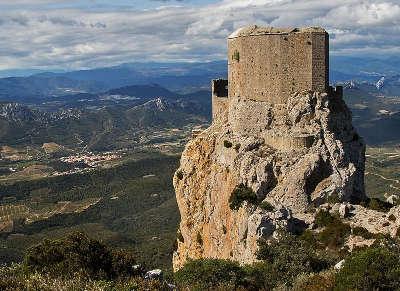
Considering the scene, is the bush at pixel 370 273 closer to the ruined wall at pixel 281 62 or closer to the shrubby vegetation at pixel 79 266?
the shrubby vegetation at pixel 79 266

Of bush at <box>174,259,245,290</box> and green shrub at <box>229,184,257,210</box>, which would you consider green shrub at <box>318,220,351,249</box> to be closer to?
green shrub at <box>229,184,257,210</box>

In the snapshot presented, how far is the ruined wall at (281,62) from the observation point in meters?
46.5

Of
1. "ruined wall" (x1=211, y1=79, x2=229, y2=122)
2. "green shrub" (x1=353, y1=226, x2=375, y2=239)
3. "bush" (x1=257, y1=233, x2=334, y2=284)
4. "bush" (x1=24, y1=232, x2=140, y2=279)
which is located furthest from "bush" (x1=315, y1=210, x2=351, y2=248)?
"ruined wall" (x1=211, y1=79, x2=229, y2=122)

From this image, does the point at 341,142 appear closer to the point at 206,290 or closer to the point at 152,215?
the point at 206,290

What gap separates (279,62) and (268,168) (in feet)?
28.4

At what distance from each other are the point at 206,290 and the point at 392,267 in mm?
8806

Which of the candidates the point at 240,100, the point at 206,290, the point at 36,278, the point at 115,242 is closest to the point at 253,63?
the point at 240,100

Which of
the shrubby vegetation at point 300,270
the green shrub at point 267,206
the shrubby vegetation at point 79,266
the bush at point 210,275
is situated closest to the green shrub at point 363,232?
the shrubby vegetation at point 300,270

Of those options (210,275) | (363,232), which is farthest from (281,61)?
(210,275)

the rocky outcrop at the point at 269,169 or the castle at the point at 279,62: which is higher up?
the castle at the point at 279,62

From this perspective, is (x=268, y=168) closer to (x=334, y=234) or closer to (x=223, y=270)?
(x=334, y=234)

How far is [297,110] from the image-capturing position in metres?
46.4

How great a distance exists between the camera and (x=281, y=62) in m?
47.2

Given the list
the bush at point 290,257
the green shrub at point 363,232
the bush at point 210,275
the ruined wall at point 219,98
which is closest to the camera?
the bush at point 210,275
